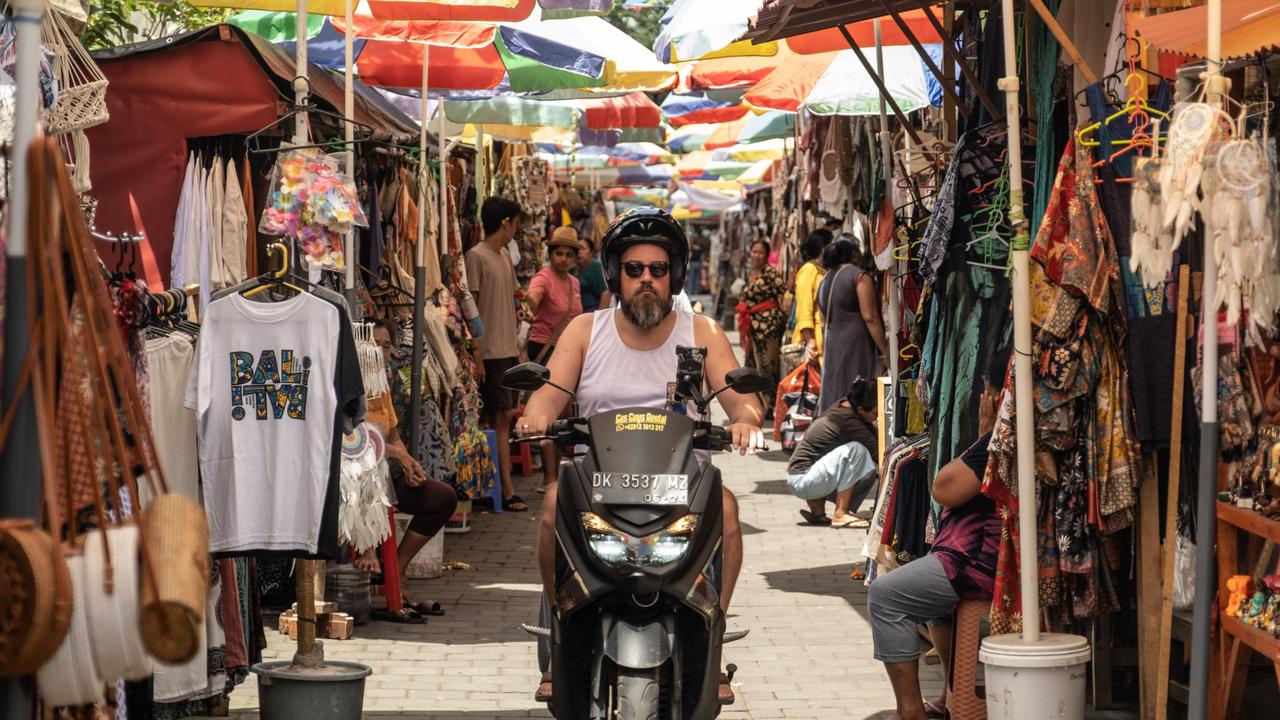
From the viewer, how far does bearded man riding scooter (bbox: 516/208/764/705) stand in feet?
18.4

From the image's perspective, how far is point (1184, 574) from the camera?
5887mm

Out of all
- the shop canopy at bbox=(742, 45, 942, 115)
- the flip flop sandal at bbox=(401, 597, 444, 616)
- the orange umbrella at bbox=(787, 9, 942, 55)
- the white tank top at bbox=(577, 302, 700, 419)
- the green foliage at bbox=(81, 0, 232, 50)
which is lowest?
the flip flop sandal at bbox=(401, 597, 444, 616)

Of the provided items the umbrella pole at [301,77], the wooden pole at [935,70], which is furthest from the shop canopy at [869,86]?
the umbrella pole at [301,77]

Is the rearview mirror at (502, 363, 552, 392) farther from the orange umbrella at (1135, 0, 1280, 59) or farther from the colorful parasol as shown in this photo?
the colorful parasol

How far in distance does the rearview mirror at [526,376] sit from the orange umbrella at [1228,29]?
2.17m

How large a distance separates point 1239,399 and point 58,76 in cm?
431

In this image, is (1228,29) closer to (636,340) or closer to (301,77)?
(636,340)

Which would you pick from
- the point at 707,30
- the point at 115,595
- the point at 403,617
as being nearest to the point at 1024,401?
the point at 115,595

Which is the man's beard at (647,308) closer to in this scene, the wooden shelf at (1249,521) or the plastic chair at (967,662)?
the plastic chair at (967,662)

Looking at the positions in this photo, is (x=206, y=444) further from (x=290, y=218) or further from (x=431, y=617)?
(x=431, y=617)

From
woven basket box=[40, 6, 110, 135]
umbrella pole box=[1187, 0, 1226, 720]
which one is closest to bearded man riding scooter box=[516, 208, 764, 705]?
umbrella pole box=[1187, 0, 1226, 720]

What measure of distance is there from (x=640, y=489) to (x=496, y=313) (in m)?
8.13

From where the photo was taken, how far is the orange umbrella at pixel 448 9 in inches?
343

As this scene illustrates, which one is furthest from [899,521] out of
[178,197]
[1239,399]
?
[178,197]
